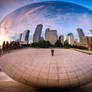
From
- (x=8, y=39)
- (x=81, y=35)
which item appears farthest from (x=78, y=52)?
(x=8, y=39)

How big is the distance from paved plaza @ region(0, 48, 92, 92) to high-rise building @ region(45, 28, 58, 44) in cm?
34

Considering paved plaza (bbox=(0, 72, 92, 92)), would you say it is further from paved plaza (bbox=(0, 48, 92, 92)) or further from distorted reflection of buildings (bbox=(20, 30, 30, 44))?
distorted reflection of buildings (bbox=(20, 30, 30, 44))

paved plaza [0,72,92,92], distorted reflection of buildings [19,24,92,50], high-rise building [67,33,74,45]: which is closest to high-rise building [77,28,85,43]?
distorted reflection of buildings [19,24,92,50]

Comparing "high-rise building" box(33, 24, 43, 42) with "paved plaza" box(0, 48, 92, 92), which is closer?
"paved plaza" box(0, 48, 92, 92)

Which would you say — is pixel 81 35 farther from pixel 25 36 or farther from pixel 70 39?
pixel 25 36

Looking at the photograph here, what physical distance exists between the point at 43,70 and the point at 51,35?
3.12 feet

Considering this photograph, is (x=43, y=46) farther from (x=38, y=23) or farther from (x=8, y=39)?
(x=8, y=39)

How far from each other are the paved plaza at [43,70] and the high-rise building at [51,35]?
1.12 ft

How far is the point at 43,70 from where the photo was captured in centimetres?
149

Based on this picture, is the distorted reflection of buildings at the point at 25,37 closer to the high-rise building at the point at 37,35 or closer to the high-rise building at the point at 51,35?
the high-rise building at the point at 37,35

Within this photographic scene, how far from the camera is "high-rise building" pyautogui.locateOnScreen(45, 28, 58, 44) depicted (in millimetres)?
1575

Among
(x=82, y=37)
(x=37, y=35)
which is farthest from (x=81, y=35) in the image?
(x=37, y=35)

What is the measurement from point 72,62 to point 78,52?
38cm

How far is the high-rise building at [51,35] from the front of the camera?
5.17 ft
